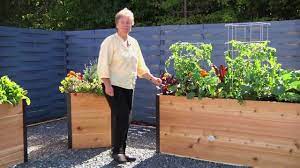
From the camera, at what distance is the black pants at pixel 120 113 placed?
4.43 m

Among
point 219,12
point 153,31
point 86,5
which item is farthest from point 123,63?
point 86,5

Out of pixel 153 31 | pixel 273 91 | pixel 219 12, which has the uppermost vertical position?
pixel 219 12

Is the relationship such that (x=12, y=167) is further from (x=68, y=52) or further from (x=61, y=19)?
(x=61, y=19)

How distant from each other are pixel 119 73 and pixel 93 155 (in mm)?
1028

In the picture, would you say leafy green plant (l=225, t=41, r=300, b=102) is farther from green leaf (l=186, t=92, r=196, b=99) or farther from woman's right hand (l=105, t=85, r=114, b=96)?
woman's right hand (l=105, t=85, r=114, b=96)

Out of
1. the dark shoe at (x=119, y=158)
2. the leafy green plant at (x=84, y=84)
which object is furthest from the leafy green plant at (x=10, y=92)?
the dark shoe at (x=119, y=158)

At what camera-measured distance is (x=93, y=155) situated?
480cm

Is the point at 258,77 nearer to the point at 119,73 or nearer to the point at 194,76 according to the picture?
the point at 194,76

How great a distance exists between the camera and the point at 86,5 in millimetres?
9461

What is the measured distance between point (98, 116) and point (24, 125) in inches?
36.8

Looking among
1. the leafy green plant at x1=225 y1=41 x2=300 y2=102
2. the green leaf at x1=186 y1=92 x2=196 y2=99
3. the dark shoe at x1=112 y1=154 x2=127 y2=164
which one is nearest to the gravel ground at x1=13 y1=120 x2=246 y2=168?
the dark shoe at x1=112 y1=154 x2=127 y2=164

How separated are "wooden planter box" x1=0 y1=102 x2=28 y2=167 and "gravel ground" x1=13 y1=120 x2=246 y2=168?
0.12m

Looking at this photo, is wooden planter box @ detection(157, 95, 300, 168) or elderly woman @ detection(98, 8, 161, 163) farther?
elderly woman @ detection(98, 8, 161, 163)

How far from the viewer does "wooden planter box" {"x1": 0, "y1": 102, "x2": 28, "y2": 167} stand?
4262 millimetres
